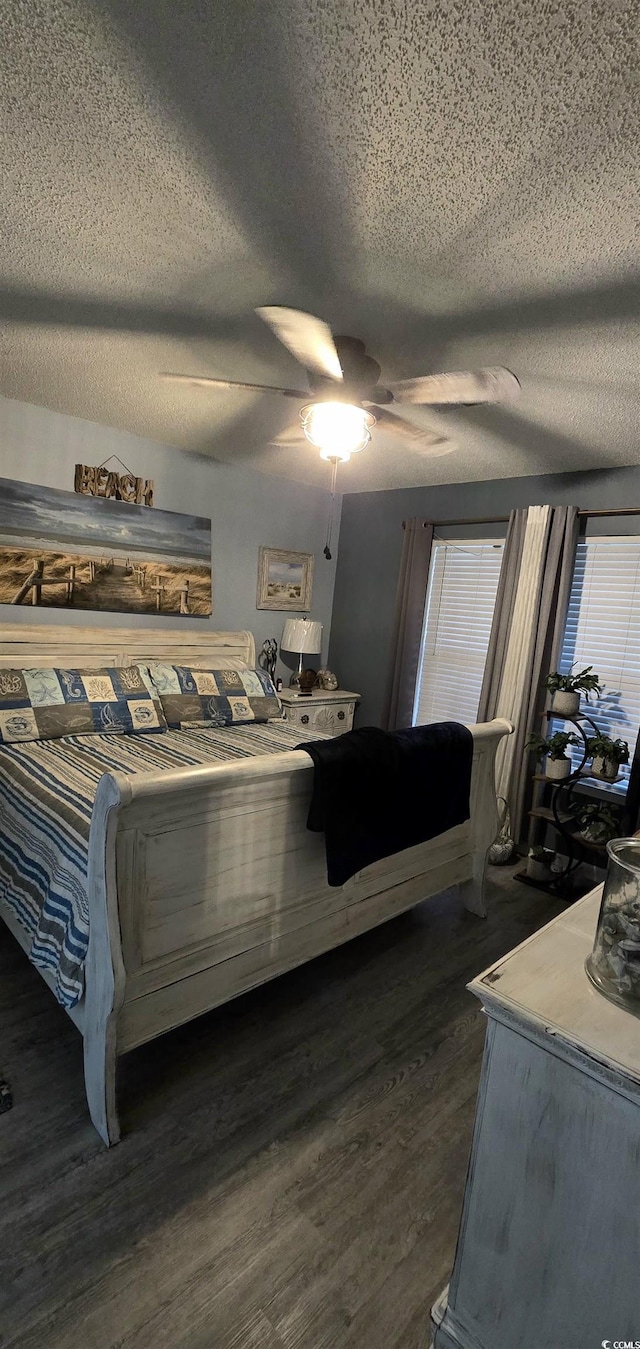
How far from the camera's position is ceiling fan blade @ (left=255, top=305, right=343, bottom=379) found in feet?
5.05

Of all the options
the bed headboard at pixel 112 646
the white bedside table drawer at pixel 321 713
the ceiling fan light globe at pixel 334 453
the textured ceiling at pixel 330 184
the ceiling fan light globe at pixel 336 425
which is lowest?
the white bedside table drawer at pixel 321 713

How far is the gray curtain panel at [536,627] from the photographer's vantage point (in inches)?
136

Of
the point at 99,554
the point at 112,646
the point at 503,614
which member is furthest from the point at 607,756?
the point at 99,554

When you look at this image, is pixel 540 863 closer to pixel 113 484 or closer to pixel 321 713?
pixel 321 713

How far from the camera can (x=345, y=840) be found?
203 cm

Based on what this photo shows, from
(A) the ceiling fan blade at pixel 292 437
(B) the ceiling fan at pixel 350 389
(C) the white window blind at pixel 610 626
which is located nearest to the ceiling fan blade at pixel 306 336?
(B) the ceiling fan at pixel 350 389

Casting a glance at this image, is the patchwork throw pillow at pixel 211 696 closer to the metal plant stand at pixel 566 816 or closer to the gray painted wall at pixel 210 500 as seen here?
the gray painted wall at pixel 210 500

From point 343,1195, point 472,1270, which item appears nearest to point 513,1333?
point 472,1270

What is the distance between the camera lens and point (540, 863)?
343 centimetres

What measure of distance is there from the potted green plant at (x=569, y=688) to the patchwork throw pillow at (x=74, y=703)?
2194mm

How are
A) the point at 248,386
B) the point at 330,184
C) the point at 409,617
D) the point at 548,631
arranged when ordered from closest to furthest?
the point at 330,184 → the point at 248,386 → the point at 548,631 → the point at 409,617

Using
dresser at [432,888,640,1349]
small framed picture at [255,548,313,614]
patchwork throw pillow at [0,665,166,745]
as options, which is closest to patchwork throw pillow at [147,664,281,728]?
patchwork throw pillow at [0,665,166,745]

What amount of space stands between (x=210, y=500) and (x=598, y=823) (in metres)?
3.16

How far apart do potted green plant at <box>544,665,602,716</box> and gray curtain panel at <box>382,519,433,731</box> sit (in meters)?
1.23
